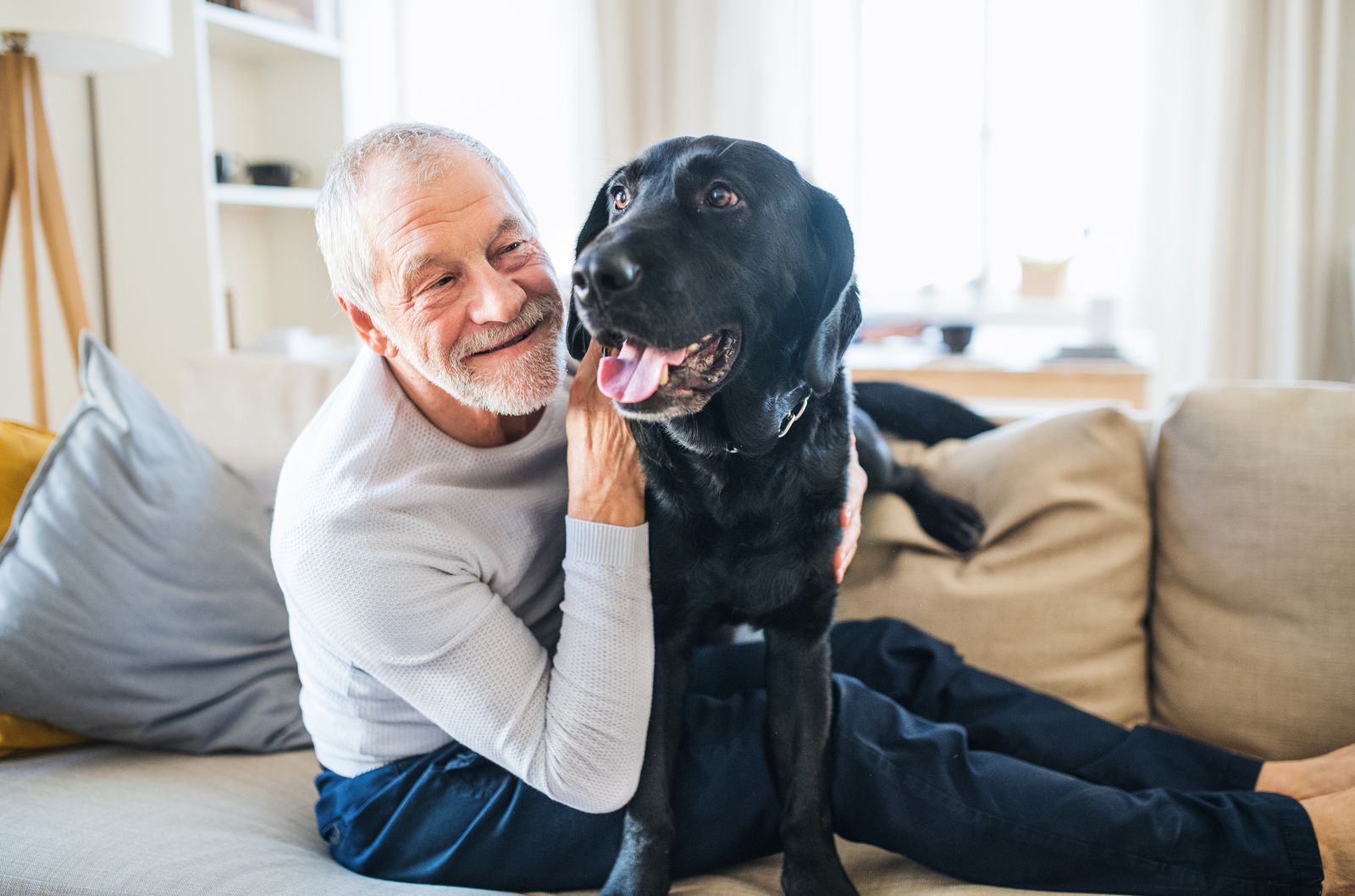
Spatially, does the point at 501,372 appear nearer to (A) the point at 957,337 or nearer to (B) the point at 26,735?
(B) the point at 26,735

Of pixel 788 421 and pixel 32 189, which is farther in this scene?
pixel 32 189

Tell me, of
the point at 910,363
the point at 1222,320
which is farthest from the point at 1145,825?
the point at 1222,320

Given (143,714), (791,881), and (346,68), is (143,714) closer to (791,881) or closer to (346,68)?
(791,881)

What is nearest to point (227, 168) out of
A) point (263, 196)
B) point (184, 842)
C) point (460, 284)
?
point (263, 196)

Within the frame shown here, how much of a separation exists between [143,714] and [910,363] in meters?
2.32

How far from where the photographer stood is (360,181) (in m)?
1.24

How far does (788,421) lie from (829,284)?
16 centimetres

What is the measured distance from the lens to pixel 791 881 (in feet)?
3.83

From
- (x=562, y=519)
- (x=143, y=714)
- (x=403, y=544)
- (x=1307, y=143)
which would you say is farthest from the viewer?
(x=1307, y=143)

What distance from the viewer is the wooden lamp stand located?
2396mm

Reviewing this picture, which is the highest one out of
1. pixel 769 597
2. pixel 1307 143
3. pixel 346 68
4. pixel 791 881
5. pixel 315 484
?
pixel 346 68

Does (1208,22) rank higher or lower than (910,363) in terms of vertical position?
higher

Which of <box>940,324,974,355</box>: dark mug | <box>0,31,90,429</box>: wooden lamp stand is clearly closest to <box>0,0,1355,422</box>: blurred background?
<box>940,324,974,355</box>: dark mug

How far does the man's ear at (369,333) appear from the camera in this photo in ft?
4.28
